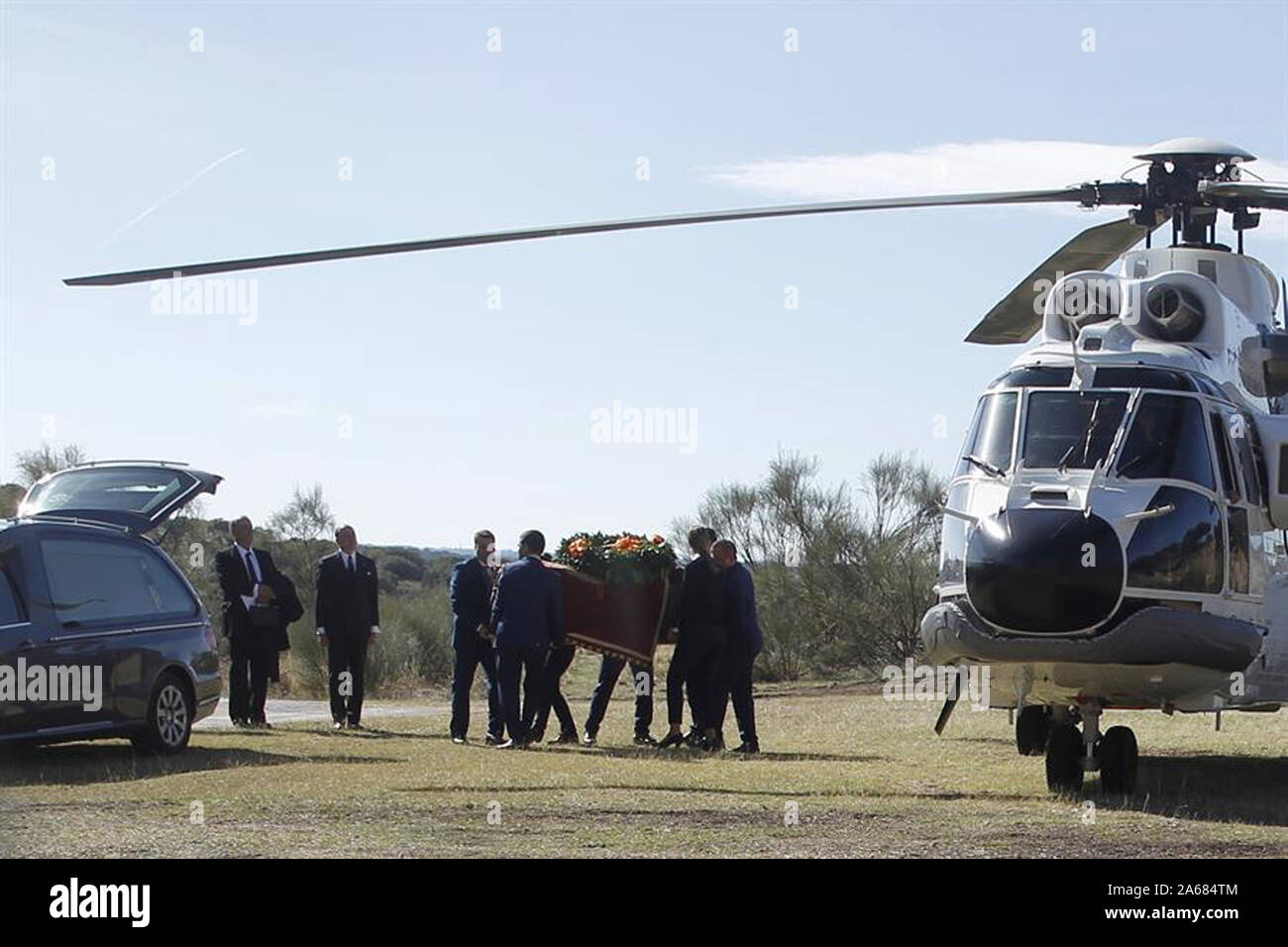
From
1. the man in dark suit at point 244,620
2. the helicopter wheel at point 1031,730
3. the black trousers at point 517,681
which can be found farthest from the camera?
the man in dark suit at point 244,620

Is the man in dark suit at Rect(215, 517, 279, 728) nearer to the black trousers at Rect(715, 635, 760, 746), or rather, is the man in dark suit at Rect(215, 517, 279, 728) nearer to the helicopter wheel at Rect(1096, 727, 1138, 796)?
the black trousers at Rect(715, 635, 760, 746)

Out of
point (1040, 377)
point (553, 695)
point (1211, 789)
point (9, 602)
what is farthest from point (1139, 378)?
point (9, 602)

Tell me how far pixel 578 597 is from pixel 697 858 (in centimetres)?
832

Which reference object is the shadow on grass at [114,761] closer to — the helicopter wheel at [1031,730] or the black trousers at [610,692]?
the black trousers at [610,692]

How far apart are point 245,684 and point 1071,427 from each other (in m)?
9.62

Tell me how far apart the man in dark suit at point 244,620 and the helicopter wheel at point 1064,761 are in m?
8.59

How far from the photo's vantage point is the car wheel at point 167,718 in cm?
1612

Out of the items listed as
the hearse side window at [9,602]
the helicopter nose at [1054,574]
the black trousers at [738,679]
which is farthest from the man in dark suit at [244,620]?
the helicopter nose at [1054,574]

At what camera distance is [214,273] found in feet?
41.7

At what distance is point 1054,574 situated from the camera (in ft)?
42.3

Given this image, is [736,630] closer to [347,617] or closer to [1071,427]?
[347,617]
